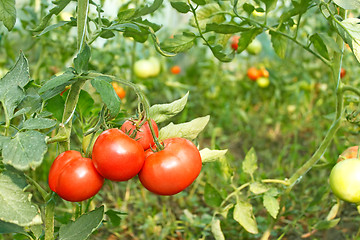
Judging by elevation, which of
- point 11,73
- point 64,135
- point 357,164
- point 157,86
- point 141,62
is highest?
point 11,73

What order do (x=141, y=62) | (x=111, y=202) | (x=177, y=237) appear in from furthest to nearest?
1. (x=141, y=62)
2. (x=111, y=202)
3. (x=177, y=237)

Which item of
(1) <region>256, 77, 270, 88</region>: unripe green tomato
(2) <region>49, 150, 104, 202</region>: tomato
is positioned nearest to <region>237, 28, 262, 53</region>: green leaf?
(2) <region>49, 150, 104, 202</region>: tomato

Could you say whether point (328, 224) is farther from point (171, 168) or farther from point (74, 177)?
point (74, 177)

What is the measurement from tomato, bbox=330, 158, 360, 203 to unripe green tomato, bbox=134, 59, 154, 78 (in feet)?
4.48

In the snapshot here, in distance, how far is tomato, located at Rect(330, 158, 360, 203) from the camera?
2.99 feet

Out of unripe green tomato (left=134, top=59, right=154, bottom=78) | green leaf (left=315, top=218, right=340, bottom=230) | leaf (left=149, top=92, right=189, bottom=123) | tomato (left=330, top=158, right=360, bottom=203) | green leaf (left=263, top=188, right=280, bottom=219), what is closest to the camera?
leaf (left=149, top=92, right=189, bottom=123)

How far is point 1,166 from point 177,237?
0.86 metres

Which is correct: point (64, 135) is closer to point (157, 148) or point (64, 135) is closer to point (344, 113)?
point (157, 148)

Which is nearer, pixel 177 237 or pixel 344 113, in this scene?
pixel 344 113

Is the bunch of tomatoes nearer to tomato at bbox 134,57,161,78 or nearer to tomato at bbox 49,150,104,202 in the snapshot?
tomato at bbox 49,150,104,202

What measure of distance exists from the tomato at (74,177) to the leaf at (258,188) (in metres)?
0.48

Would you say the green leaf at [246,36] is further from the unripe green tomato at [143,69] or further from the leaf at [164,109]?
the unripe green tomato at [143,69]

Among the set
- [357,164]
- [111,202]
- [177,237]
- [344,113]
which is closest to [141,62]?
[111,202]

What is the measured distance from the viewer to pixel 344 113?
3.46 feet
